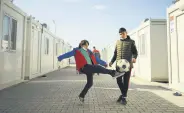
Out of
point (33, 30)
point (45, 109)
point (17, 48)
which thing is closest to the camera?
point (45, 109)

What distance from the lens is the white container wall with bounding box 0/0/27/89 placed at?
8.02 m

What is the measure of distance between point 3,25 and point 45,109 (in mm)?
4206

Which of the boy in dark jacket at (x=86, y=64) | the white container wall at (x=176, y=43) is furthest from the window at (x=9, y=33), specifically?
the white container wall at (x=176, y=43)

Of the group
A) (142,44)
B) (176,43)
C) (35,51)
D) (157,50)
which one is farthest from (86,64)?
(35,51)

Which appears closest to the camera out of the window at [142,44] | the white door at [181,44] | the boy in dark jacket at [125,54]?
the boy in dark jacket at [125,54]

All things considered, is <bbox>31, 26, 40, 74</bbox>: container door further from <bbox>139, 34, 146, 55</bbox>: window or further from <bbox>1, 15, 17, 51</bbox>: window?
<bbox>139, 34, 146, 55</bbox>: window

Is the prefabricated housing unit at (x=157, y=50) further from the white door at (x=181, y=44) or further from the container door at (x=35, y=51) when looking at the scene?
the container door at (x=35, y=51)

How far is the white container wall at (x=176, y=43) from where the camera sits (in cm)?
767

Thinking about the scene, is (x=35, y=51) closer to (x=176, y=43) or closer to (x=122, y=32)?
(x=176, y=43)

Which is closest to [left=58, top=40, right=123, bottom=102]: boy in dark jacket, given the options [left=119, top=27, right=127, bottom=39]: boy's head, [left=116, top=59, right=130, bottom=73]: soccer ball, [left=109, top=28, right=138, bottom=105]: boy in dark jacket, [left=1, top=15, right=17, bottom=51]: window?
[left=116, top=59, right=130, bottom=73]: soccer ball

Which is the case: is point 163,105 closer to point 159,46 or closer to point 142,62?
point 159,46

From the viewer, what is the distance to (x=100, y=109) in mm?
5172

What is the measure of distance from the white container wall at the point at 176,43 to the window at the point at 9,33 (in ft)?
19.7

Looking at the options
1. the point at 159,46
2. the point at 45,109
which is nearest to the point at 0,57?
the point at 45,109
